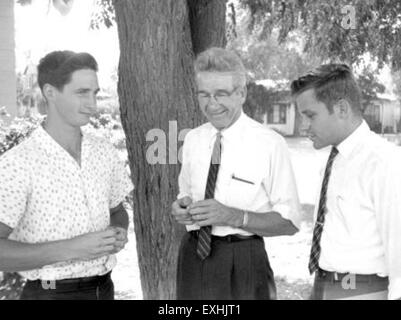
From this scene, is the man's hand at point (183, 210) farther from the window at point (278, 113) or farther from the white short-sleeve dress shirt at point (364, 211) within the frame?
the window at point (278, 113)

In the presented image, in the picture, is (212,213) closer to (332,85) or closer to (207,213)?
(207,213)

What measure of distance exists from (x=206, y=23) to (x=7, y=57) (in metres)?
5.18

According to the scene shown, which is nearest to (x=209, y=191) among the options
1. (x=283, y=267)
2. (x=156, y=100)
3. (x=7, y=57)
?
(x=156, y=100)

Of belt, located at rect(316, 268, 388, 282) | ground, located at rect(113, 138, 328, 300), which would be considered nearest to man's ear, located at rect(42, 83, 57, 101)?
belt, located at rect(316, 268, 388, 282)

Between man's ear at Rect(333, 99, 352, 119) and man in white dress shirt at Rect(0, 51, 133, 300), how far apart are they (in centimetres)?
101

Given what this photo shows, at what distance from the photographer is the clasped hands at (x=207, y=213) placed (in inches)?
88.5

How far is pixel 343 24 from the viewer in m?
5.45

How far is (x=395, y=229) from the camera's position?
2016 millimetres

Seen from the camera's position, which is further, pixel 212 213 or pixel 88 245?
pixel 212 213

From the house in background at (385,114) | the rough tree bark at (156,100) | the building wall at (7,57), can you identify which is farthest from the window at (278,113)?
the rough tree bark at (156,100)

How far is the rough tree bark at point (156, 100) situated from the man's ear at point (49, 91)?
3.33 ft

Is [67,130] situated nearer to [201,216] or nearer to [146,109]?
[201,216]

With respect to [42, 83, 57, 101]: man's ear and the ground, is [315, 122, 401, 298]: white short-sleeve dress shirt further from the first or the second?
the ground
